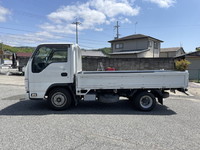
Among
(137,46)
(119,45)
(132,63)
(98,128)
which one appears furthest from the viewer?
(119,45)

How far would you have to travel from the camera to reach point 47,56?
4996mm

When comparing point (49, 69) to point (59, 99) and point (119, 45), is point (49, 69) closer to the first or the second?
point (59, 99)

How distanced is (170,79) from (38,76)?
4.71m

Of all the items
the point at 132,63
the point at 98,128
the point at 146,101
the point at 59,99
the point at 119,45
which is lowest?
the point at 98,128

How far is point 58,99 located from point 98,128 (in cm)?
207

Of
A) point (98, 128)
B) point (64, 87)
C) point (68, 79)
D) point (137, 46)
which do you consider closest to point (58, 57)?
point (68, 79)

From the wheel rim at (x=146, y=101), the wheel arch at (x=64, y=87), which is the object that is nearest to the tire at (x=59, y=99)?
the wheel arch at (x=64, y=87)

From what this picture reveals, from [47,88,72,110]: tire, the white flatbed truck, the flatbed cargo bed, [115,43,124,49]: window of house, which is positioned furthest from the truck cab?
[115,43,124,49]: window of house

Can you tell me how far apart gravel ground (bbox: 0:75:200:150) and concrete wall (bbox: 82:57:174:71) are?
366 inches

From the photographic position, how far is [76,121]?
4230mm

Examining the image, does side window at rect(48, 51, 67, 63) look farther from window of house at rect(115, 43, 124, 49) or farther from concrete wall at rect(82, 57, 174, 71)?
window of house at rect(115, 43, 124, 49)

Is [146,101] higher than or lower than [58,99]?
lower

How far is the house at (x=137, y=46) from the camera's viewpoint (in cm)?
2438

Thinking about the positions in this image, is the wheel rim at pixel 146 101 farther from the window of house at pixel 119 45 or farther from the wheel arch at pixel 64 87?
the window of house at pixel 119 45
